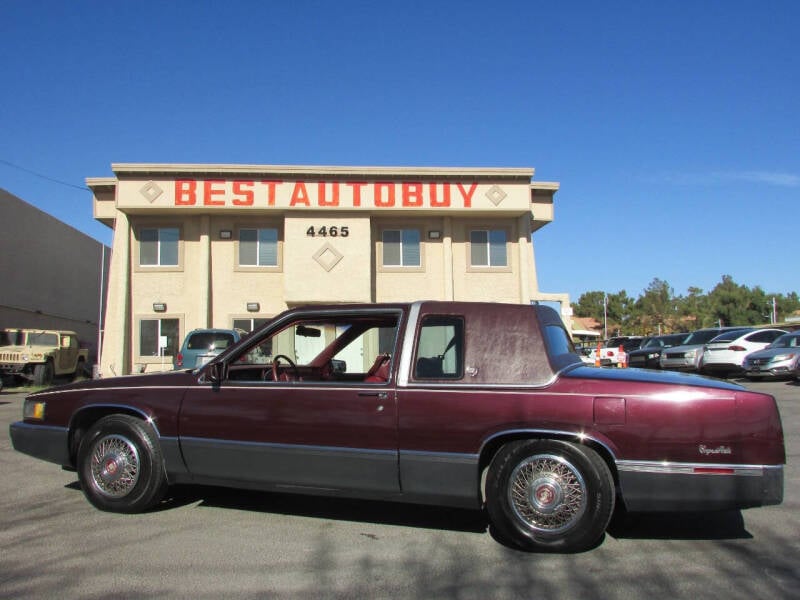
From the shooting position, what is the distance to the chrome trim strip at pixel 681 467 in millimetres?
4027

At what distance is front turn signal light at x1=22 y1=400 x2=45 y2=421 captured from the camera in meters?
5.53

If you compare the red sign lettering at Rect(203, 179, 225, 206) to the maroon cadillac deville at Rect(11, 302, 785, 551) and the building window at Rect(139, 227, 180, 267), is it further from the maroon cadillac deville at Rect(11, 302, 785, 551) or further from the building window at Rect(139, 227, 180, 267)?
the maroon cadillac deville at Rect(11, 302, 785, 551)

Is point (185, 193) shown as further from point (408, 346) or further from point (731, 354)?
point (408, 346)

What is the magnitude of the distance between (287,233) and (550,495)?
705 inches

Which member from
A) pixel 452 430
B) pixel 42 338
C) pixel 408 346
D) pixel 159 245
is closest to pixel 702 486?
pixel 452 430

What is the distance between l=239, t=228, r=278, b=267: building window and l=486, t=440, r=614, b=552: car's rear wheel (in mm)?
18327

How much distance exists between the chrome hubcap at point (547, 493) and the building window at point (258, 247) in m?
18.4

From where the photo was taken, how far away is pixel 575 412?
4.23 metres

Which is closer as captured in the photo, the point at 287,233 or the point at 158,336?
the point at 287,233

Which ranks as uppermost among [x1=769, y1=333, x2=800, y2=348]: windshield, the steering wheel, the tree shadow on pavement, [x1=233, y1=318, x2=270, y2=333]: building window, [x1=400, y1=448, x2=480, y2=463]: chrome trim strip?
[x1=233, y1=318, x2=270, y2=333]: building window

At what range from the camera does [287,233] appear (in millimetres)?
21281

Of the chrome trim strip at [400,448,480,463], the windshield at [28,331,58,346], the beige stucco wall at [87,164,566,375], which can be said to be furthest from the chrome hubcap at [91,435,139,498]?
the windshield at [28,331,58,346]

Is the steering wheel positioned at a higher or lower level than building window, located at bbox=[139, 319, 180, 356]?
lower

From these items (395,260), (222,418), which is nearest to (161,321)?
(395,260)
